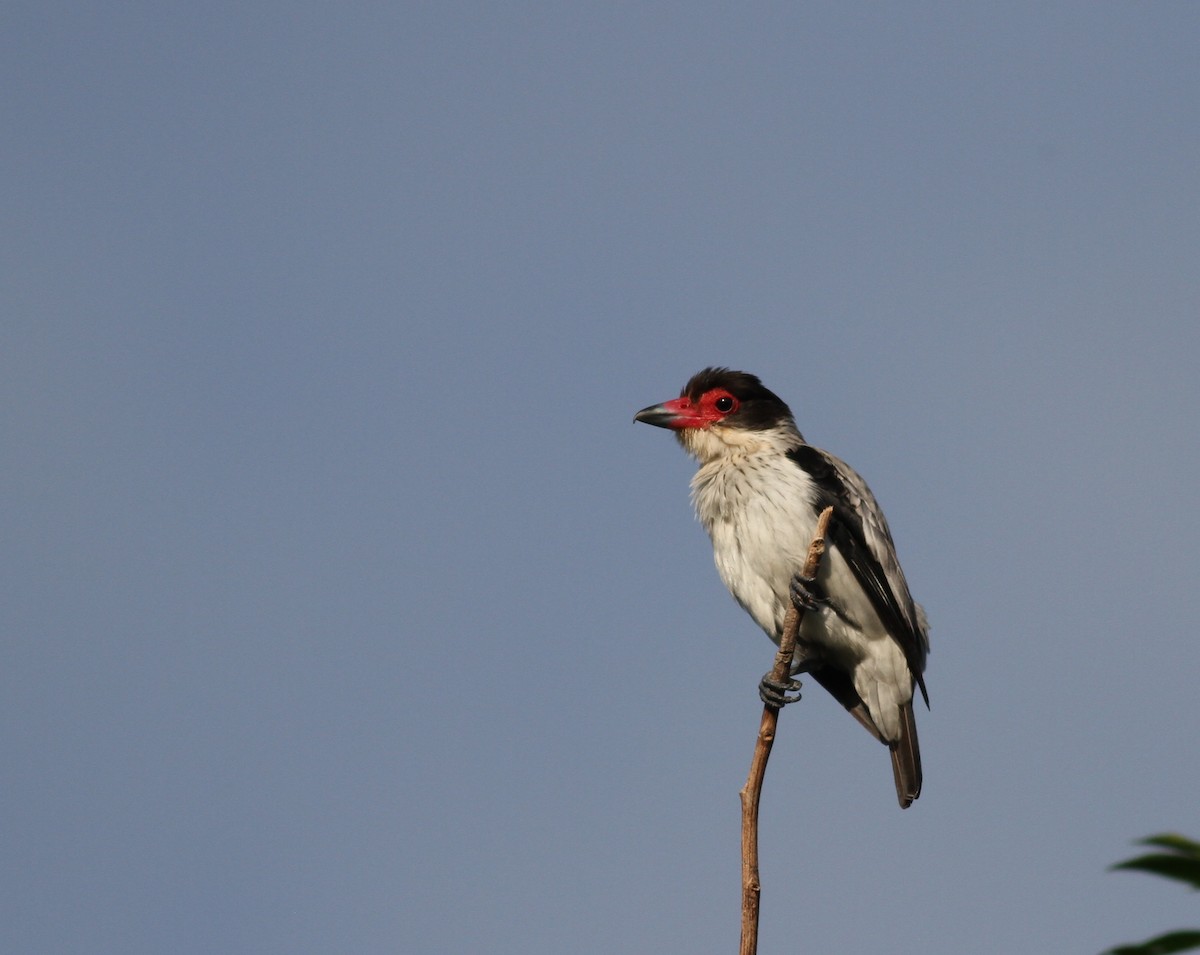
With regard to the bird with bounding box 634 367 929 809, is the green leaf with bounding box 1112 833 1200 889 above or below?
below

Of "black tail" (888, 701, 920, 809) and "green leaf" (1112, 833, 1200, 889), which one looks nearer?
"green leaf" (1112, 833, 1200, 889)

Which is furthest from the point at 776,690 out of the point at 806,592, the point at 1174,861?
the point at 1174,861

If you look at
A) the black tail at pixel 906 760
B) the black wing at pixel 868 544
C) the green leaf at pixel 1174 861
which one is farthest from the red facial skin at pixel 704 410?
the green leaf at pixel 1174 861

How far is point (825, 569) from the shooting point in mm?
7695

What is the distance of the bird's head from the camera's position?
858 cm

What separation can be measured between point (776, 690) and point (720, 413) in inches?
103

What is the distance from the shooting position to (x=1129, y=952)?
180 cm

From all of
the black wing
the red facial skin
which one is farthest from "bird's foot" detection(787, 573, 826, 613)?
the red facial skin

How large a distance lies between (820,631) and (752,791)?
3.49 m

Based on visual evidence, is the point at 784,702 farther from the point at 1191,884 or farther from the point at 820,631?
the point at 1191,884

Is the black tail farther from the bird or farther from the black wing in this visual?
the black wing

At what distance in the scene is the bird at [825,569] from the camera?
25.0ft

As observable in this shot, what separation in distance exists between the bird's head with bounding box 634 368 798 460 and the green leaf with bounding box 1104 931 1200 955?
21.9 ft

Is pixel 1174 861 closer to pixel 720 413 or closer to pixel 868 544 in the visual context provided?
pixel 868 544
